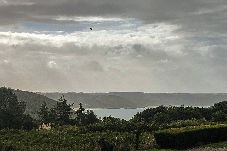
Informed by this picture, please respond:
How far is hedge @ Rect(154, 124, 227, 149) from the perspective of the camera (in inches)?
1544

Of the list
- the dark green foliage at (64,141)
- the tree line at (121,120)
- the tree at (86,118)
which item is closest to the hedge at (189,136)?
the dark green foliage at (64,141)

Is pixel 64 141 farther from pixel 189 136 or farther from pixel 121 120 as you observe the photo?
pixel 121 120

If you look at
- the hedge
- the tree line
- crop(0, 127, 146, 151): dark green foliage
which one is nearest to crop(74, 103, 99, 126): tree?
the tree line

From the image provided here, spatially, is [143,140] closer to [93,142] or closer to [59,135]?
[93,142]

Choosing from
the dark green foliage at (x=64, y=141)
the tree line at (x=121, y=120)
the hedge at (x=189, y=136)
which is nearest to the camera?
the hedge at (x=189, y=136)

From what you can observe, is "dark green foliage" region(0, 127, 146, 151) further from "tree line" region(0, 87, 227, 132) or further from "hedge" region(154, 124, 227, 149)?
"tree line" region(0, 87, 227, 132)

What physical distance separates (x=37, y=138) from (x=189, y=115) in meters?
41.3

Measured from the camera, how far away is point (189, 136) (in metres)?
40.1

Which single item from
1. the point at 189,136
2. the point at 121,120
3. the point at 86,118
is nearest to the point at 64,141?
the point at 189,136

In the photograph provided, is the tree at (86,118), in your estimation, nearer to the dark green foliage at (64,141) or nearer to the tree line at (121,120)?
the tree line at (121,120)

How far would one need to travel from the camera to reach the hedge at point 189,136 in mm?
39219

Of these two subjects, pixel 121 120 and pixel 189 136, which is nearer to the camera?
pixel 189 136

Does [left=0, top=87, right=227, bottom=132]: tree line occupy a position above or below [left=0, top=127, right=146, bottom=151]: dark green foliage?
above

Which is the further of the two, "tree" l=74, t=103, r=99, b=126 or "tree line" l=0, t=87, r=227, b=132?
"tree" l=74, t=103, r=99, b=126
